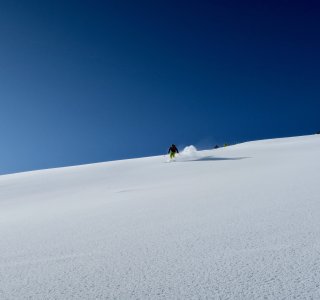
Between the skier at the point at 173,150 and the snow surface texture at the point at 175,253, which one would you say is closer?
the snow surface texture at the point at 175,253

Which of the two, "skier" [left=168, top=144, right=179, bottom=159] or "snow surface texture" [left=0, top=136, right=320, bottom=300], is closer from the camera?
"snow surface texture" [left=0, top=136, right=320, bottom=300]

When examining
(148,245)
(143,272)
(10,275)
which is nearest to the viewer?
(143,272)

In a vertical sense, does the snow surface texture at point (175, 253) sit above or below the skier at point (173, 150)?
below

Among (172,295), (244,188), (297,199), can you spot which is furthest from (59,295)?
(244,188)

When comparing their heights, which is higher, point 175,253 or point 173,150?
point 173,150

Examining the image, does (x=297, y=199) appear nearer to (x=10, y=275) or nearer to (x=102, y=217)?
(x=102, y=217)

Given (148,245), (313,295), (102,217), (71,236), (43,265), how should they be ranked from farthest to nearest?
(102,217), (71,236), (148,245), (43,265), (313,295)

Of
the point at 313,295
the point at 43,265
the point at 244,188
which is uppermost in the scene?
the point at 244,188

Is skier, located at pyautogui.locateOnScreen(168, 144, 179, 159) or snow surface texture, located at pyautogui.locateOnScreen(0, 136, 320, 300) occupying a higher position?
skier, located at pyautogui.locateOnScreen(168, 144, 179, 159)

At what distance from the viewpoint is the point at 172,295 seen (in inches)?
63.4

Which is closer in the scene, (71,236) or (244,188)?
(71,236)

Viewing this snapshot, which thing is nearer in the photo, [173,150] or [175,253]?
[175,253]

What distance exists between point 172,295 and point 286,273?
707 mm

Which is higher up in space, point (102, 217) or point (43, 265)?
point (102, 217)
